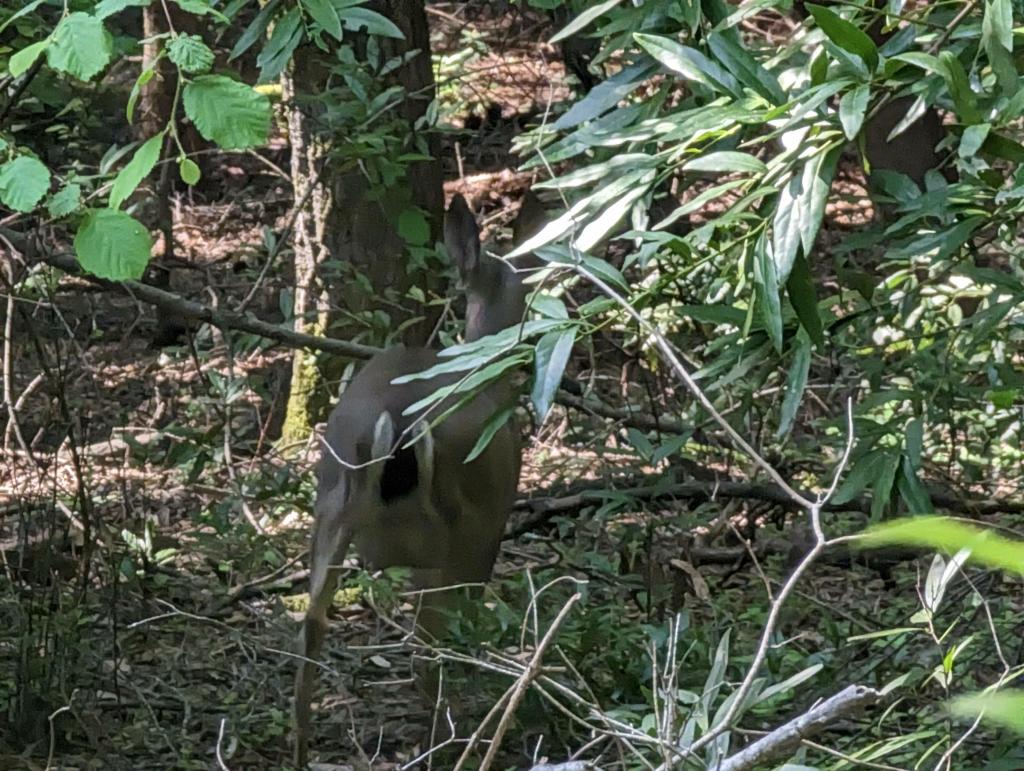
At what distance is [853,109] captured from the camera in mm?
2311

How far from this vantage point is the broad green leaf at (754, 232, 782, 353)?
2.51 m

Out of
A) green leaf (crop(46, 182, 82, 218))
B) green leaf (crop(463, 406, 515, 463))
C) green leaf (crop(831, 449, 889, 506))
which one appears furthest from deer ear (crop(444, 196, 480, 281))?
green leaf (crop(46, 182, 82, 218))

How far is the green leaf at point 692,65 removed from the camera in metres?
2.59

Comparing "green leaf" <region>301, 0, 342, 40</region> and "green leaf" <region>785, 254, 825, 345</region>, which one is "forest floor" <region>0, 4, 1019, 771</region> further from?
"green leaf" <region>301, 0, 342, 40</region>

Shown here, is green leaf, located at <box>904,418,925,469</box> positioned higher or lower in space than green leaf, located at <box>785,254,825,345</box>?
lower

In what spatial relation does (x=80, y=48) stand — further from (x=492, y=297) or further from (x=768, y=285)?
(x=492, y=297)

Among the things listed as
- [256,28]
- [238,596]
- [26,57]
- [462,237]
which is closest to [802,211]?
[26,57]

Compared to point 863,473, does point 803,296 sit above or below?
above

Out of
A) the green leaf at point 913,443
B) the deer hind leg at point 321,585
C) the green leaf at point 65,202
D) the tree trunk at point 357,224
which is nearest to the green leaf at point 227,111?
the green leaf at point 65,202

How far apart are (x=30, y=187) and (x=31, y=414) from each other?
431 centimetres

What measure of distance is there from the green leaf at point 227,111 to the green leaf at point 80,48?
0.55 ft

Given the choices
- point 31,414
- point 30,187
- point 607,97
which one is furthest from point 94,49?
point 31,414

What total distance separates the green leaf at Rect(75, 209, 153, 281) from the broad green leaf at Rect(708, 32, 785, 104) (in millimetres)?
1118

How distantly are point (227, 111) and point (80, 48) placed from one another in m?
0.26
